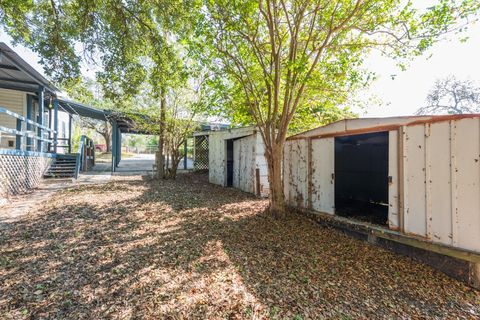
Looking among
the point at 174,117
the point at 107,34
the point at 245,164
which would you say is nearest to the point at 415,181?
the point at 245,164

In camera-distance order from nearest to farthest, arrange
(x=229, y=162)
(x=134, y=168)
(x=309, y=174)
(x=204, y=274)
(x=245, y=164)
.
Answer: (x=204, y=274) → (x=309, y=174) → (x=245, y=164) → (x=229, y=162) → (x=134, y=168)

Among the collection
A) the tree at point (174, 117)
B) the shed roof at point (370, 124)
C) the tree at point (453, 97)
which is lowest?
the shed roof at point (370, 124)

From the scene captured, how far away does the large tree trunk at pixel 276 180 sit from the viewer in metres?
4.98

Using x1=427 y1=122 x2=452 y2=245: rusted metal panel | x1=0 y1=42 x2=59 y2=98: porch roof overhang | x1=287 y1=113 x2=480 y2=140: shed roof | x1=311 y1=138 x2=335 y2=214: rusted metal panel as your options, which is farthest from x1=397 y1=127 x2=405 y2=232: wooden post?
x1=0 y1=42 x2=59 y2=98: porch roof overhang

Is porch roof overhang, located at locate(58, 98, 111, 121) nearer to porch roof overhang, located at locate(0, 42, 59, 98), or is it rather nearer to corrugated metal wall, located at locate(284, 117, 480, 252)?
porch roof overhang, located at locate(0, 42, 59, 98)

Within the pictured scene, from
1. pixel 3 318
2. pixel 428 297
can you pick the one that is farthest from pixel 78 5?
pixel 428 297

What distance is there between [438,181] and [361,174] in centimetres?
440

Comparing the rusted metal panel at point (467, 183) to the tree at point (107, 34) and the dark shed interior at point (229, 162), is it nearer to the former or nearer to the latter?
the tree at point (107, 34)

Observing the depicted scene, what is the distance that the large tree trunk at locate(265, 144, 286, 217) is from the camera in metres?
4.98

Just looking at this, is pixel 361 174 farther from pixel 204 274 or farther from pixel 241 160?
pixel 204 274

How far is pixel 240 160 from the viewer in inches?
349

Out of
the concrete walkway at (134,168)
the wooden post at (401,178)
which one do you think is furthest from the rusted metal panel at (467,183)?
the concrete walkway at (134,168)

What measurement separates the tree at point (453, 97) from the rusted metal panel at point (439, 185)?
1971 cm

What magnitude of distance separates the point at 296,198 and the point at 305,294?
3213mm
